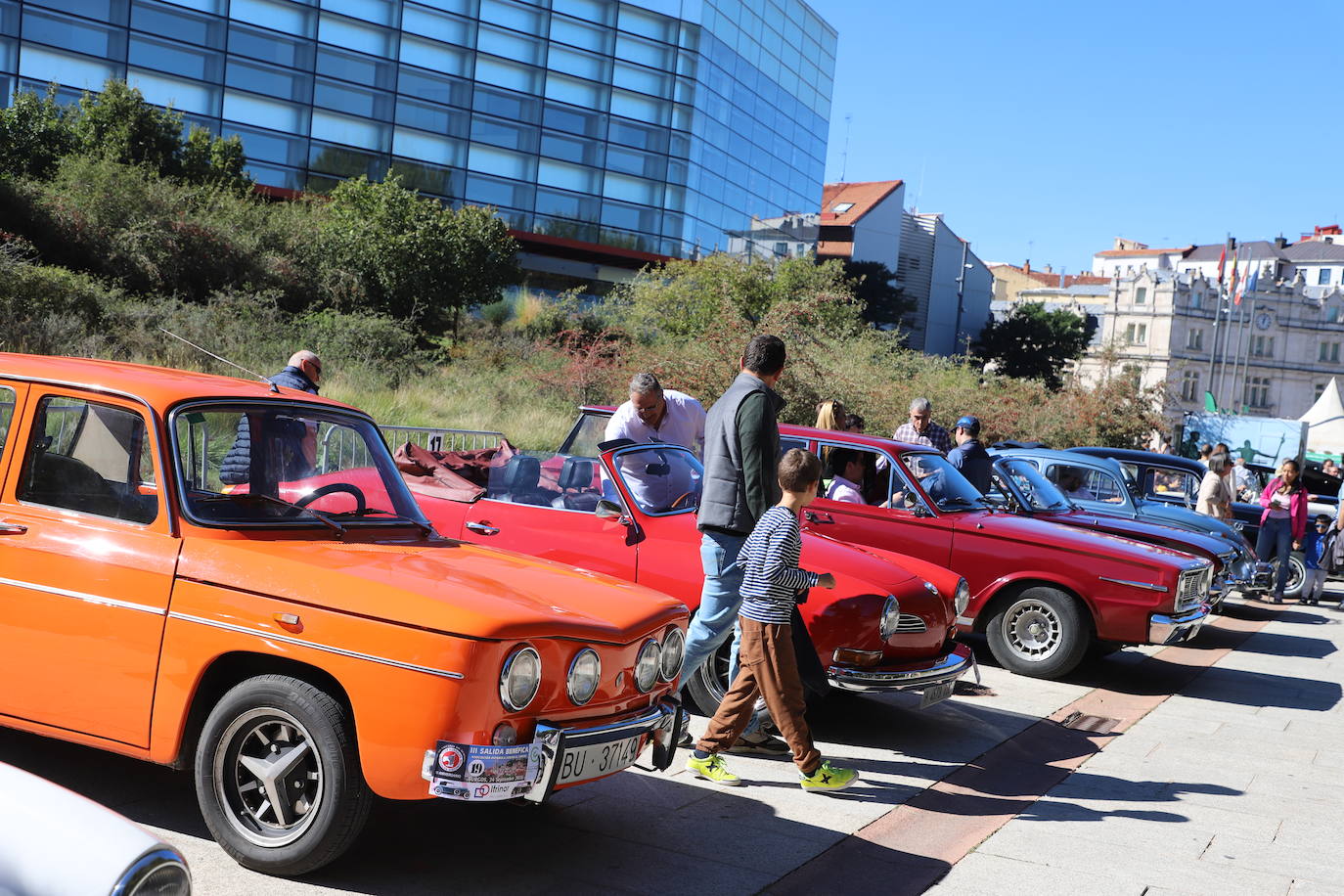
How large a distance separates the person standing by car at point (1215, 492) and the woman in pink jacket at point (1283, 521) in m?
1.22

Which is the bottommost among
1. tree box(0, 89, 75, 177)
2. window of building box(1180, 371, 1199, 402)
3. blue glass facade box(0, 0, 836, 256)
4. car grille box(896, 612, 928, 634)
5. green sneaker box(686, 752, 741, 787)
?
green sneaker box(686, 752, 741, 787)

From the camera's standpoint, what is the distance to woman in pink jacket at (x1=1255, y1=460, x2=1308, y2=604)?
1558cm

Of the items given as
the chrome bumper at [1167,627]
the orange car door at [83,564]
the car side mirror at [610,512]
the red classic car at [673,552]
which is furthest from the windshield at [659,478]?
the chrome bumper at [1167,627]

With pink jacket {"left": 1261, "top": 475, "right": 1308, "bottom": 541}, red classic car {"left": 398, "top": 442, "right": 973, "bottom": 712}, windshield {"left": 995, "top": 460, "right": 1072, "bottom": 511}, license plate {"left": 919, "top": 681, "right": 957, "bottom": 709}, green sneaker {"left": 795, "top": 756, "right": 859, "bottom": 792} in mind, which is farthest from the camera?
pink jacket {"left": 1261, "top": 475, "right": 1308, "bottom": 541}

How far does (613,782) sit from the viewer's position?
5656 millimetres

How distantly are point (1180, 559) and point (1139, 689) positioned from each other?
3.74 ft

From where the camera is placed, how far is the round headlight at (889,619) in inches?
257

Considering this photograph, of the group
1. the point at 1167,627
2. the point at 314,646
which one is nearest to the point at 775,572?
the point at 314,646

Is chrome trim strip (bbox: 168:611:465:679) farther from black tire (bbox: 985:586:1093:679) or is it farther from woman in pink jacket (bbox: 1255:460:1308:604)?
woman in pink jacket (bbox: 1255:460:1308:604)

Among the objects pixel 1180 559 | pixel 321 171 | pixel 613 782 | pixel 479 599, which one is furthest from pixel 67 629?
pixel 321 171

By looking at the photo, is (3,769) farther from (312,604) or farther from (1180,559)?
(1180,559)

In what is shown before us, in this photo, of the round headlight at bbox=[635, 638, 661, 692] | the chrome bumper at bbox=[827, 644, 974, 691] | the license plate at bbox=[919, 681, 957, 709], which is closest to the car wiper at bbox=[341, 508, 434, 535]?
the round headlight at bbox=[635, 638, 661, 692]

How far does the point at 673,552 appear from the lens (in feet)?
22.7

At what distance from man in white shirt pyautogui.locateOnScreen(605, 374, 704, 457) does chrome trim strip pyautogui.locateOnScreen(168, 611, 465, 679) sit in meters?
4.09
